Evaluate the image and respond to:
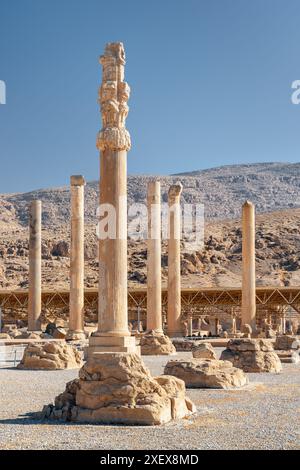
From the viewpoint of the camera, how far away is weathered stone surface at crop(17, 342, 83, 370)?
74.0ft

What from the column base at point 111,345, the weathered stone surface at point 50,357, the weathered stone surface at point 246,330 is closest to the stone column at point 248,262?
the weathered stone surface at point 246,330

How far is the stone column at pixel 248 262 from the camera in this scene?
35031 mm

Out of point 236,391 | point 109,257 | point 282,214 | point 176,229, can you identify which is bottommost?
point 236,391

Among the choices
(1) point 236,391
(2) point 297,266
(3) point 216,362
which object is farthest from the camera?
(2) point 297,266

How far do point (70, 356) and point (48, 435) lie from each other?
41.1 ft

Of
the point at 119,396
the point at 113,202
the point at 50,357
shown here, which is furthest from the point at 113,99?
the point at 50,357

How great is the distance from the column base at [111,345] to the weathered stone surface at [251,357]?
26.2ft

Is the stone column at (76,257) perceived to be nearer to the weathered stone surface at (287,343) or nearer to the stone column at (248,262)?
the stone column at (248,262)

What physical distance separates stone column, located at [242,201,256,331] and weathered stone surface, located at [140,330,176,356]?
7.16 metres

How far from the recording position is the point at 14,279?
85.2m

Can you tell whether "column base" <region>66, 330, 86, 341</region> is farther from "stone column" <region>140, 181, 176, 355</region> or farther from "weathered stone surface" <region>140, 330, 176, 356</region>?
"weathered stone surface" <region>140, 330, 176, 356</region>

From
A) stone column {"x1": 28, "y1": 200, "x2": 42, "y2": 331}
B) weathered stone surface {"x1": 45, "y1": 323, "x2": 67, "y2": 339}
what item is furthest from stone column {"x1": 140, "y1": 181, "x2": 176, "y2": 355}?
weathered stone surface {"x1": 45, "y1": 323, "x2": 67, "y2": 339}
